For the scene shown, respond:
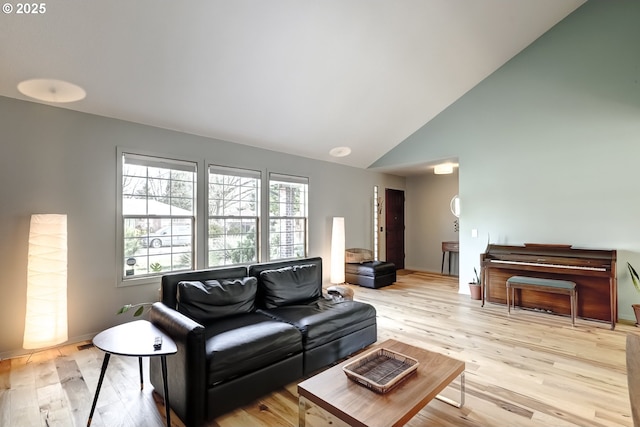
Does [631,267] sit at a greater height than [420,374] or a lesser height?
greater

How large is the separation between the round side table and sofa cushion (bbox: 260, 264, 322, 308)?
109 centimetres

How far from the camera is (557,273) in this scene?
4.22 m

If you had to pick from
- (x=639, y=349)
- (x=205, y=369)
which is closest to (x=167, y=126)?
(x=205, y=369)

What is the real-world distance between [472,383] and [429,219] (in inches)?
221

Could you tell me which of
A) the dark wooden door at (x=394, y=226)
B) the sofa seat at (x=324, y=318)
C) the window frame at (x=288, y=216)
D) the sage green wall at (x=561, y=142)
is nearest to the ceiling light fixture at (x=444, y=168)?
the sage green wall at (x=561, y=142)

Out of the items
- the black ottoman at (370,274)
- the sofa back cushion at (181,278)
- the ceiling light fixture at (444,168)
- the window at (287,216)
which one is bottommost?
the black ottoman at (370,274)

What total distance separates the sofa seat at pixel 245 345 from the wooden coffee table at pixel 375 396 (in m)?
0.52

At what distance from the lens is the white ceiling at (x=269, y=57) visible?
8.68 ft

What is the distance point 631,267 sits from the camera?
3.85 meters

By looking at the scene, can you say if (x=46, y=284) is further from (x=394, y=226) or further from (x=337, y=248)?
(x=394, y=226)

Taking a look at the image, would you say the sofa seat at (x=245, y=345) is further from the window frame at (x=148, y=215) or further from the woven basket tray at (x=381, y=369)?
the window frame at (x=148, y=215)

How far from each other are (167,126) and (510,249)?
515cm

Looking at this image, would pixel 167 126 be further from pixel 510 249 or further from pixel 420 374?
pixel 510 249

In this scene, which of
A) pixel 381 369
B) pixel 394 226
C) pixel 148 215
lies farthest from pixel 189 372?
pixel 394 226
